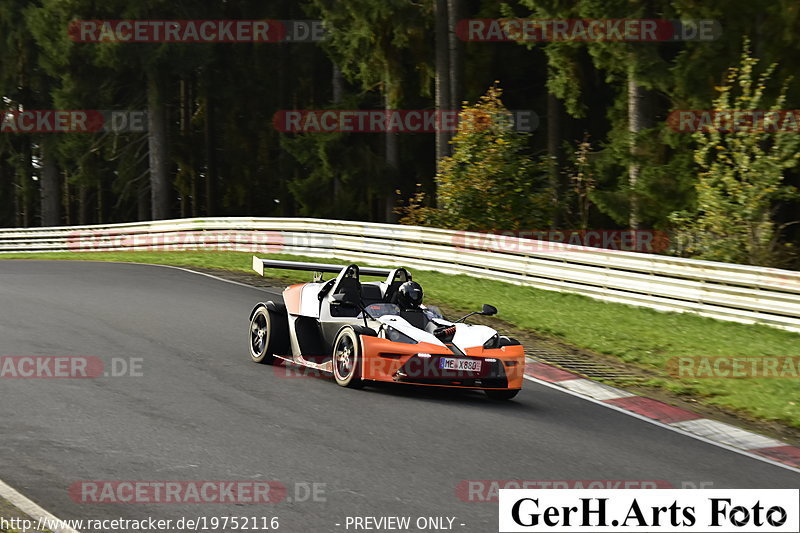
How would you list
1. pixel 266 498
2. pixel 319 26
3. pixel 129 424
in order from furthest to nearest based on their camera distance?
pixel 319 26 → pixel 129 424 → pixel 266 498

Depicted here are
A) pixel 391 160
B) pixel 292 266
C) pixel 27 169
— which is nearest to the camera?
pixel 292 266

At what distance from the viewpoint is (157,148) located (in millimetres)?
36719

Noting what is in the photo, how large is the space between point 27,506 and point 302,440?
267 cm

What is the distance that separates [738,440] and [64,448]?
6432mm

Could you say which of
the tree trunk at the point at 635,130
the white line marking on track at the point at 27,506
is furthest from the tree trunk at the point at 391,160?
the white line marking on track at the point at 27,506

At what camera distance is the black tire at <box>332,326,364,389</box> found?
10.8m

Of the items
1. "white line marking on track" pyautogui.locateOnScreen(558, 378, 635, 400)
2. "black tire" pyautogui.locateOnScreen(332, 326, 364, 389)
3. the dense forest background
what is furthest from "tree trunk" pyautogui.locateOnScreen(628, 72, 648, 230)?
"black tire" pyautogui.locateOnScreen(332, 326, 364, 389)

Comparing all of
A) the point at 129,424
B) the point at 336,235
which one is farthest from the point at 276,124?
the point at 129,424

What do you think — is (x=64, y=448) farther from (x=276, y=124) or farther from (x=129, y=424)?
(x=276, y=124)

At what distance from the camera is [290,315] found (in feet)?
40.0

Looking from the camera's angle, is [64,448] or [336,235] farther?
[336,235]

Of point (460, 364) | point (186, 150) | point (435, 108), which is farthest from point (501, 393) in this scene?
point (186, 150)

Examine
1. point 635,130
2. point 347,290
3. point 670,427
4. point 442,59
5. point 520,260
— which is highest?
point 442,59

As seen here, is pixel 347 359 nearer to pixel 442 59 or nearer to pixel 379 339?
pixel 379 339
